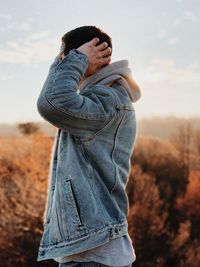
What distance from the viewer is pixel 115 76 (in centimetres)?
168

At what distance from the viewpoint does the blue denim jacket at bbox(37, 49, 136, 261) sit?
1.58 meters

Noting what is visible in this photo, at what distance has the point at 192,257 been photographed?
109ft

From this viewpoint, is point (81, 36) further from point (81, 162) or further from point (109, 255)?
point (109, 255)

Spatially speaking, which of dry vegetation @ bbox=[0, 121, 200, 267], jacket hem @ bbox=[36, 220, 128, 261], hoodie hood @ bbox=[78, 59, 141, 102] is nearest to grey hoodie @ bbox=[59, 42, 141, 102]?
hoodie hood @ bbox=[78, 59, 141, 102]

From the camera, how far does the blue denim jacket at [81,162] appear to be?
1579 millimetres

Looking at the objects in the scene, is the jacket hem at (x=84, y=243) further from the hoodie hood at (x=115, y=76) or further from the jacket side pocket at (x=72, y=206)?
the hoodie hood at (x=115, y=76)

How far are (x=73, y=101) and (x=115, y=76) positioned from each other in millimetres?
181

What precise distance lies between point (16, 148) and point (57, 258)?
4309 cm

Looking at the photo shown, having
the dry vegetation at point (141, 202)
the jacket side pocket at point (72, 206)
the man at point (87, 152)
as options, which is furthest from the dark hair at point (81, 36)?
the dry vegetation at point (141, 202)

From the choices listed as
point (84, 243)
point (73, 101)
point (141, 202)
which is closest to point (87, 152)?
point (73, 101)

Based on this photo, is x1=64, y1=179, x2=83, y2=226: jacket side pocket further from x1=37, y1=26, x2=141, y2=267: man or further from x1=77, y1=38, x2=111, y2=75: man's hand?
x1=77, y1=38, x2=111, y2=75: man's hand

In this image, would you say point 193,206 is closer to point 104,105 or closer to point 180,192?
point 180,192

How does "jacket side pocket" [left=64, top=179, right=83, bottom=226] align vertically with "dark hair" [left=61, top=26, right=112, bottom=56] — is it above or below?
below

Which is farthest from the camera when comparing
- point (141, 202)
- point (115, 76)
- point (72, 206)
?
point (141, 202)
